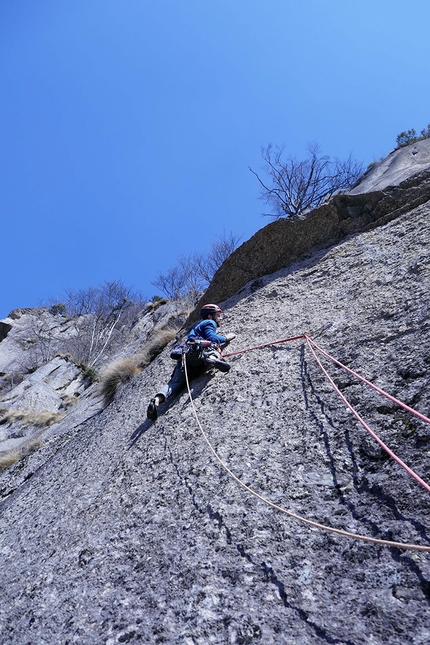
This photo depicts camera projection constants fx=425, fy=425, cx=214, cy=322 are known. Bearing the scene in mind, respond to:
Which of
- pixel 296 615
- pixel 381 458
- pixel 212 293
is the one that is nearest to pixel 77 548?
pixel 296 615

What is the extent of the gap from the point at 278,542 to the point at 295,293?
447 centimetres

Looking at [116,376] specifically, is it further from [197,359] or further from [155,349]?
[197,359]

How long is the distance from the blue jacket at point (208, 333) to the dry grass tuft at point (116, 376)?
2.65 meters

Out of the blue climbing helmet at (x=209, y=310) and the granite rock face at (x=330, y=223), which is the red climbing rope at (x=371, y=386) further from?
the granite rock face at (x=330, y=223)

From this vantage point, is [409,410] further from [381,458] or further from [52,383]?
[52,383]

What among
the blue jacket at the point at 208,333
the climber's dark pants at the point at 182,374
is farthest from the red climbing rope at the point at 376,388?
the climber's dark pants at the point at 182,374

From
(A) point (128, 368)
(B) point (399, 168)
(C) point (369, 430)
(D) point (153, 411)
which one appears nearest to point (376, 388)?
(C) point (369, 430)

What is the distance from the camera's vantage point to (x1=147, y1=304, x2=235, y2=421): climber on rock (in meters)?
5.39

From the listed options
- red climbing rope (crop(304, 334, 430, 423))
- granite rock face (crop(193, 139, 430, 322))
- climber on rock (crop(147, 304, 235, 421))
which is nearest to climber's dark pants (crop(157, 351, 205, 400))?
climber on rock (crop(147, 304, 235, 421))

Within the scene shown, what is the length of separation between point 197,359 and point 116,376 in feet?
11.3

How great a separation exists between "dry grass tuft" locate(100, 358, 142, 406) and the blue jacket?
2645 millimetres

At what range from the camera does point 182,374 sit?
232 inches

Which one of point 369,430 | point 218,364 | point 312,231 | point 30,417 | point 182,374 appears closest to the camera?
point 369,430

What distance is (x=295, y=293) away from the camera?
258 inches
